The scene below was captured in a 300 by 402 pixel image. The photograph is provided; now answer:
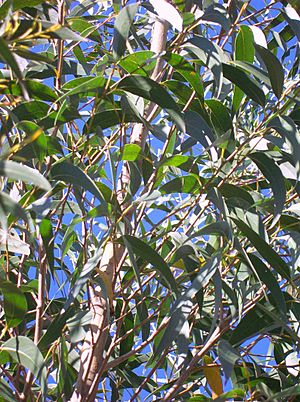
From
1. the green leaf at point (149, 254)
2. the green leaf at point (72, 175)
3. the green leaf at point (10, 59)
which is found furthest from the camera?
the green leaf at point (149, 254)

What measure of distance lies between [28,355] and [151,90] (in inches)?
15.6

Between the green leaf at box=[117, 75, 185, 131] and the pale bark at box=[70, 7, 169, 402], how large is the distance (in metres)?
0.18

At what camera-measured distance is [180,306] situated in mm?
1100

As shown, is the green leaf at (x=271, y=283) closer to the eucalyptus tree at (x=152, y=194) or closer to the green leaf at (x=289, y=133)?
the eucalyptus tree at (x=152, y=194)

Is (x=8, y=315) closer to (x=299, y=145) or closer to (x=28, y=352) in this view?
(x=28, y=352)

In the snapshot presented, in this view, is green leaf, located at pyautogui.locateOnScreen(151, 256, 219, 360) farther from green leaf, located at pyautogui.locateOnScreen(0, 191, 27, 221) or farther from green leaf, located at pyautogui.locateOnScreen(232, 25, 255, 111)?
green leaf, located at pyautogui.locateOnScreen(0, 191, 27, 221)

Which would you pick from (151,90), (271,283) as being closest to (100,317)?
(271,283)

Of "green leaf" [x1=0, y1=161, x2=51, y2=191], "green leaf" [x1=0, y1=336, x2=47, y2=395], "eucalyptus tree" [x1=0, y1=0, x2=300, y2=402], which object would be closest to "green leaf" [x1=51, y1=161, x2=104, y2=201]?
"eucalyptus tree" [x1=0, y1=0, x2=300, y2=402]

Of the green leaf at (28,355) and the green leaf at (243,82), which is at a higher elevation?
the green leaf at (243,82)

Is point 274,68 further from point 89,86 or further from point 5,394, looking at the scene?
point 5,394

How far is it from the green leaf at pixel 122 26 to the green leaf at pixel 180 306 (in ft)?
1.05

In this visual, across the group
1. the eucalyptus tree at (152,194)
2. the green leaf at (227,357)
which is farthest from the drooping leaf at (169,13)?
the green leaf at (227,357)

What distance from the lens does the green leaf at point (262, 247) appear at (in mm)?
1133

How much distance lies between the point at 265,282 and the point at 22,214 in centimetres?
53
